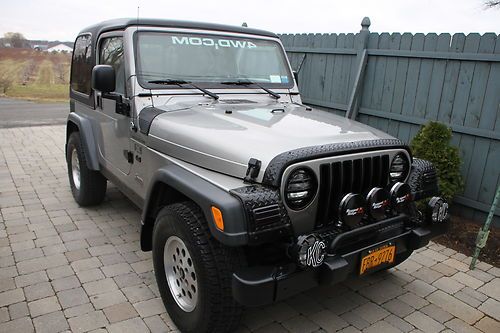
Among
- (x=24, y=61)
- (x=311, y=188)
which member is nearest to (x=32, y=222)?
(x=311, y=188)

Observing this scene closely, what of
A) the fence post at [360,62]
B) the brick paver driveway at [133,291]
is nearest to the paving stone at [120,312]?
the brick paver driveway at [133,291]

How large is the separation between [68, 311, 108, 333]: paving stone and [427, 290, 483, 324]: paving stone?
2.55m

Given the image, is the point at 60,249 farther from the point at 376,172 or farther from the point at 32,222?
the point at 376,172

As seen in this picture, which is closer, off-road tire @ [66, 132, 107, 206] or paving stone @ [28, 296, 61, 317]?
paving stone @ [28, 296, 61, 317]

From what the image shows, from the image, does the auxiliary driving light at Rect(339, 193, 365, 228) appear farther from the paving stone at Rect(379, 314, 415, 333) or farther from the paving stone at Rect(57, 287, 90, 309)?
the paving stone at Rect(57, 287, 90, 309)

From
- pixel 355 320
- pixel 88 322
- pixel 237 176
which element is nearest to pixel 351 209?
pixel 237 176

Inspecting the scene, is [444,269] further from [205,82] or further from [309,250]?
[205,82]

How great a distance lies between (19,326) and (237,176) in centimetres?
183

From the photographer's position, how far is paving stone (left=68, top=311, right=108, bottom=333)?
279 cm

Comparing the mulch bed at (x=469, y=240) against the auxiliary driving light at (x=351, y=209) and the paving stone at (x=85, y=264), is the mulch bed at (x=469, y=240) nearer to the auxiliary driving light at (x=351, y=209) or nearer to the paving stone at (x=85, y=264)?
the auxiliary driving light at (x=351, y=209)

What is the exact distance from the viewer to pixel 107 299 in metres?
3.14

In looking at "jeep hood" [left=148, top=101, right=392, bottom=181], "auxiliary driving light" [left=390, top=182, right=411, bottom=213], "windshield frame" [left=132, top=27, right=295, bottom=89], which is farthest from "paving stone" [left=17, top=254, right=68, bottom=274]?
"auxiliary driving light" [left=390, top=182, right=411, bottom=213]

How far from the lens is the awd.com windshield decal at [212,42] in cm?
365

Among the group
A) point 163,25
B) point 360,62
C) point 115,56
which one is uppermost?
point 163,25
